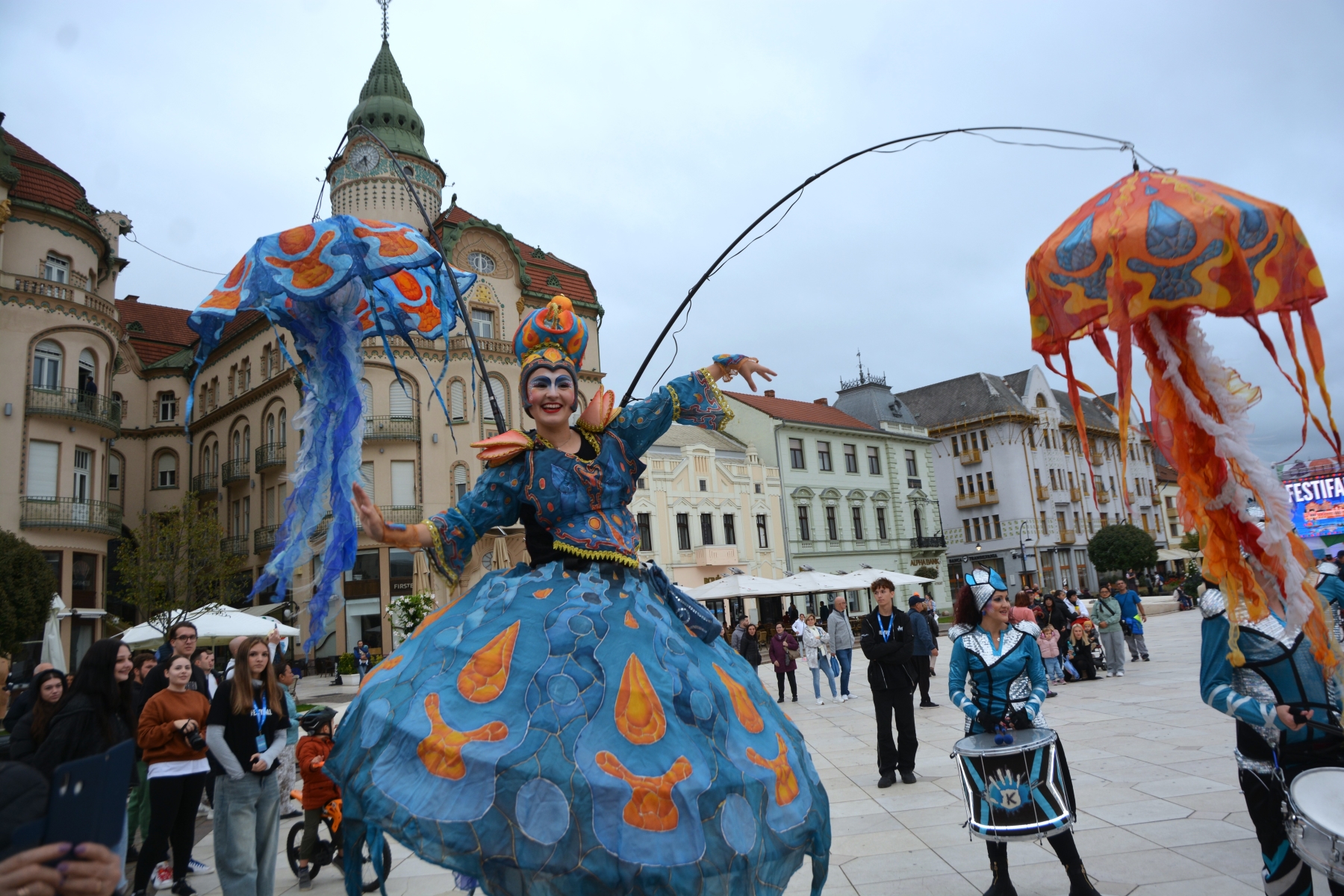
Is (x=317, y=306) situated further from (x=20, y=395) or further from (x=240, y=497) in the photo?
(x=240, y=497)

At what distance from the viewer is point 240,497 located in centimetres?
3075

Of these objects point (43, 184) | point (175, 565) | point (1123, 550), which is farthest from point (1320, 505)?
point (43, 184)

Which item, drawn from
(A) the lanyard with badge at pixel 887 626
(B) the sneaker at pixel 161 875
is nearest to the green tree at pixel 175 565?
(B) the sneaker at pixel 161 875

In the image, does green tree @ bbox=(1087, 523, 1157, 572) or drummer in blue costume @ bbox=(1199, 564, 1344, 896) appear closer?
drummer in blue costume @ bbox=(1199, 564, 1344, 896)

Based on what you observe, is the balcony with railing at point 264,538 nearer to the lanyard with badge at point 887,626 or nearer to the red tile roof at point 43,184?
the red tile roof at point 43,184

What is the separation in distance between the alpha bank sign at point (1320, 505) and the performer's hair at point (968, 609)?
27212 mm

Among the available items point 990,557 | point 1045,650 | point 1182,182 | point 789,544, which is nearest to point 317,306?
point 1182,182

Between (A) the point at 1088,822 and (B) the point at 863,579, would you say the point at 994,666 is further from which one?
(B) the point at 863,579

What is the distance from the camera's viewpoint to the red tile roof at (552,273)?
29.5 metres

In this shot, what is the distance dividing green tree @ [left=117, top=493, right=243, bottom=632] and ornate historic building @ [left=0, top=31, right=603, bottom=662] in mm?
1621

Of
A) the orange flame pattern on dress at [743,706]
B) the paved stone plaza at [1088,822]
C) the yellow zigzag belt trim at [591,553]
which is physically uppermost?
the yellow zigzag belt trim at [591,553]

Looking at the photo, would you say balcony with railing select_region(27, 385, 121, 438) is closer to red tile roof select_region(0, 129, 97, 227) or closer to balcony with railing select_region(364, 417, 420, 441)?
red tile roof select_region(0, 129, 97, 227)

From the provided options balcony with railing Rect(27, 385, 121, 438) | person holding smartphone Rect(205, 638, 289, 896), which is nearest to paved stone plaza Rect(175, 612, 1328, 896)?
person holding smartphone Rect(205, 638, 289, 896)

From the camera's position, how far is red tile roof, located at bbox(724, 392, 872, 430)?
125 feet
